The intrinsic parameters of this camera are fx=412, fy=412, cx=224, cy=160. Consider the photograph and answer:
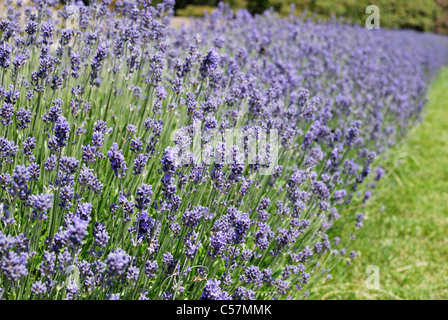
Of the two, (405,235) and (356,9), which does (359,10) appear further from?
(405,235)

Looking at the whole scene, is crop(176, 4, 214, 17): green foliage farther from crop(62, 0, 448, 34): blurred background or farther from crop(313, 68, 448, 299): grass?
crop(313, 68, 448, 299): grass

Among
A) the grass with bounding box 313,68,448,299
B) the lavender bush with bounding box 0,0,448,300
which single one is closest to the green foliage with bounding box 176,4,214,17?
the grass with bounding box 313,68,448,299

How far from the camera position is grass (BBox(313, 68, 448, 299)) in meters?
3.10

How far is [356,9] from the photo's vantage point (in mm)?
15680

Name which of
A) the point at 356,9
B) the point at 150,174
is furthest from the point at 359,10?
the point at 150,174

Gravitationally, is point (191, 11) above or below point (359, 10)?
below

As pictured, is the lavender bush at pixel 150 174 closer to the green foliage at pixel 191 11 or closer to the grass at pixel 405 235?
the grass at pixel 405 235

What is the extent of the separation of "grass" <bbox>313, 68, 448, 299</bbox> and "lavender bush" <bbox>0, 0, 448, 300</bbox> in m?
0.26

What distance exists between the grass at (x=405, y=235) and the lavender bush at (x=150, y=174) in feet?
0.87

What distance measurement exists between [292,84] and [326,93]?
3.45ft

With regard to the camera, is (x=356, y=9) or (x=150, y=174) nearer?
(x=150, y=174)

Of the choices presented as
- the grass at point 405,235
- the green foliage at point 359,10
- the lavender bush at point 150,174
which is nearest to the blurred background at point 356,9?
the green foliage at point 359,10

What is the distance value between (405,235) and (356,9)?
1385 centimetres

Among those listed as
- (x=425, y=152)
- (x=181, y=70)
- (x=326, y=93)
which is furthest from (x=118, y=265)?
(x=425, y=152)
